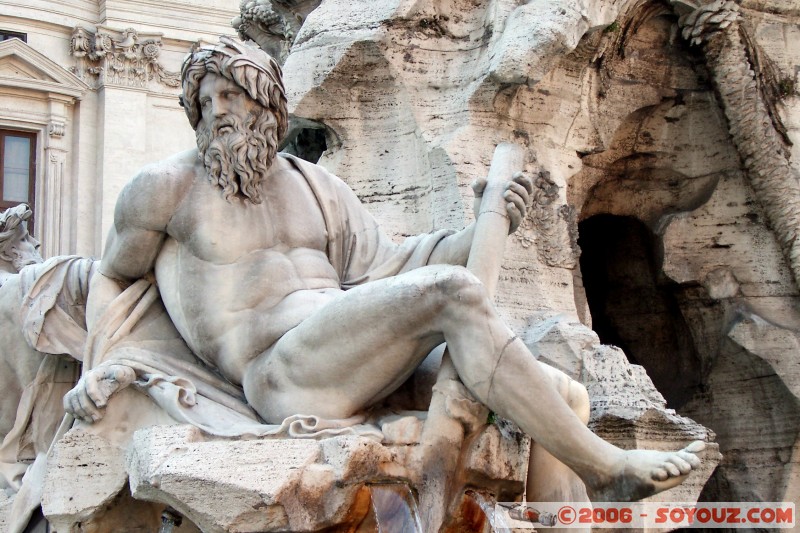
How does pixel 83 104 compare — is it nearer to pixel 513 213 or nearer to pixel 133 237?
pixel 133 237

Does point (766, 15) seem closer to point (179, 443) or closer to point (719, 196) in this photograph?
point (719, 196)

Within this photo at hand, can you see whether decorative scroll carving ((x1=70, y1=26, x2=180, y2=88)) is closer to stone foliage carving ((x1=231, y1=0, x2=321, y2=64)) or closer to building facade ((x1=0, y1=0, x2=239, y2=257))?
building facade ((x1=0, y1=0, x2=239, y2=257))

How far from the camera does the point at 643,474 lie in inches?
190

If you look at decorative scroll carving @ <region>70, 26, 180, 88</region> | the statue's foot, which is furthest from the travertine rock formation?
decorative scroll carving @ <region>70, 26, 180, 88</region>

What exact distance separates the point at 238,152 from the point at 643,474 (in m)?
1.95

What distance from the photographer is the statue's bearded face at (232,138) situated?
547cm

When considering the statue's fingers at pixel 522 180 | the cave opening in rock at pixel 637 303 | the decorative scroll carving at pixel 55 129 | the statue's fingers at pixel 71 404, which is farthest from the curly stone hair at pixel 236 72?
the decorative scroll carving at pixel 55 129

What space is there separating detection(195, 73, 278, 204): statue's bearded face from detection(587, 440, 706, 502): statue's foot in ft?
5.69

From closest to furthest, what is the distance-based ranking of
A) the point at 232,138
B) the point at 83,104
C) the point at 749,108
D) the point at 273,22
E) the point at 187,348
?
the point at 232,138
the point at 187,348
the point at 749,108
the point at 273,22
the point at 83,104

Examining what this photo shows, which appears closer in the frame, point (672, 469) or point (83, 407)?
point (672, 469)

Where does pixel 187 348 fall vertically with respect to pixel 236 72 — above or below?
below

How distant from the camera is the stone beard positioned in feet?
18.0

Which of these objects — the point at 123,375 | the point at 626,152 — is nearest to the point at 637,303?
the point at 626,152

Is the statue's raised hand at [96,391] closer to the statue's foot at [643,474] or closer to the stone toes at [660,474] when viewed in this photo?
the statue's foot at [643,474]
